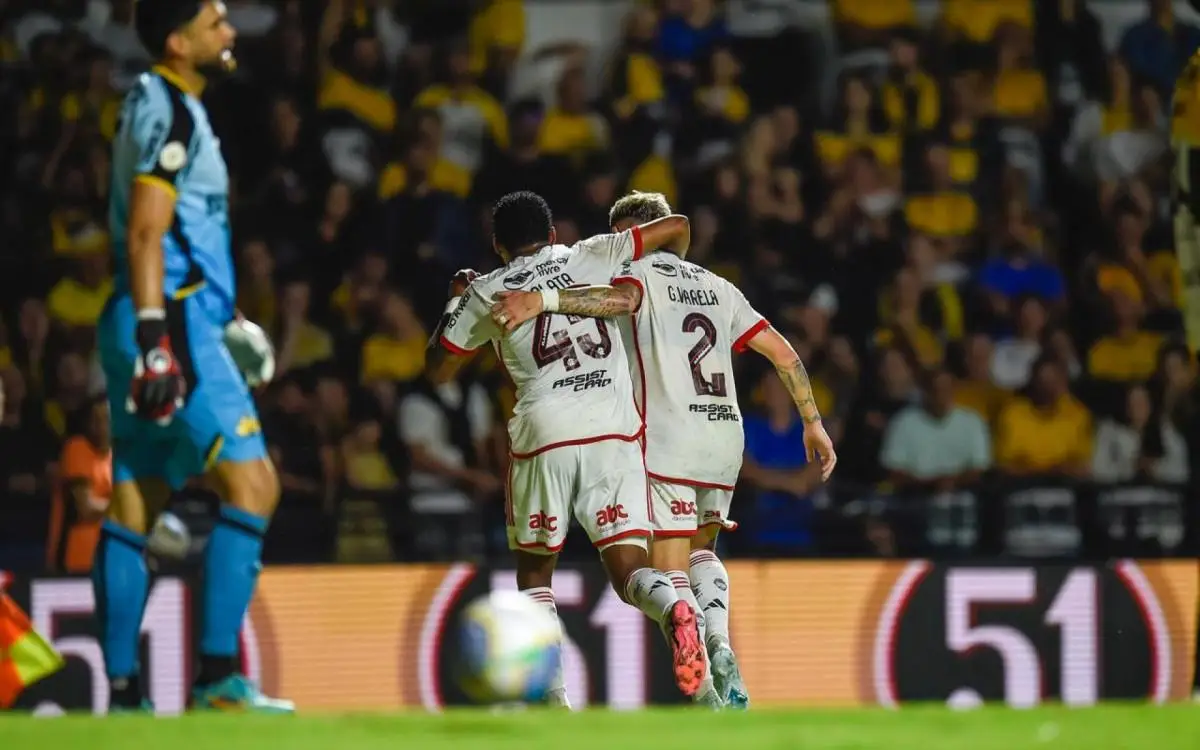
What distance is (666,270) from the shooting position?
798cm

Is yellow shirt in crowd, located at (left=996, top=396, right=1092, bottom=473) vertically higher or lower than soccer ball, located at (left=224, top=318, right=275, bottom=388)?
lower

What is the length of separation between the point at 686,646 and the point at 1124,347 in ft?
22.5

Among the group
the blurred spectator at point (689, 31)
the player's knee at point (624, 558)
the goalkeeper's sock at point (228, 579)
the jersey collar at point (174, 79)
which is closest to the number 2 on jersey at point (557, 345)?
the player's knee at point (624, 558)

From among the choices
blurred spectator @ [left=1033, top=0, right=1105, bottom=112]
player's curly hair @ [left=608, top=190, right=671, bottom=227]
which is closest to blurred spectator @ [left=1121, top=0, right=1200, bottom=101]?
blurred spectator @ [left=1033, top=0, right=1105, bottom=112]

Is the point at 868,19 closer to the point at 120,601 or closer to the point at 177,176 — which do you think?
the point at 177,176

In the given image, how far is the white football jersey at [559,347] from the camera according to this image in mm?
7492

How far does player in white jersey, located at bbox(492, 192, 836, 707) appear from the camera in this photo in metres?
7.91

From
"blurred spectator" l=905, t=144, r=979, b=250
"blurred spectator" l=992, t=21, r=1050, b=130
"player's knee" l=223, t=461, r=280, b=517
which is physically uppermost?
"blurred spectator" l=992, t=21, r=1050, b=130

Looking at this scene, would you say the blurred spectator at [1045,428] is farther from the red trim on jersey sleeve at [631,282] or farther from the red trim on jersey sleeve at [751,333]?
the red trim on jersey sleeve at [631,282]

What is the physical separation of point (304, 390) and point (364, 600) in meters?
2.36

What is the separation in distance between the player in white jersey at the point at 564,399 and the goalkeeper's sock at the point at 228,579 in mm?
1348

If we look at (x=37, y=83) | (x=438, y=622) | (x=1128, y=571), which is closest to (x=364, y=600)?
(x=438, y=622)

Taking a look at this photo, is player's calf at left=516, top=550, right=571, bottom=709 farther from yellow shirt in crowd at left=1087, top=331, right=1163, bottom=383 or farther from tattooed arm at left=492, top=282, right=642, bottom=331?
yellow shirt in crowd at left=1087, top=331, right=1163, bottom=383

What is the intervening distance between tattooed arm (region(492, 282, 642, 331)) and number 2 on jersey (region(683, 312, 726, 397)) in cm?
38
